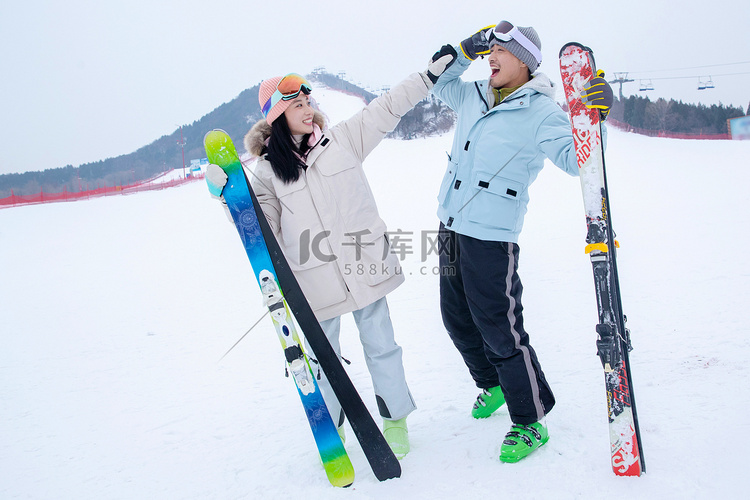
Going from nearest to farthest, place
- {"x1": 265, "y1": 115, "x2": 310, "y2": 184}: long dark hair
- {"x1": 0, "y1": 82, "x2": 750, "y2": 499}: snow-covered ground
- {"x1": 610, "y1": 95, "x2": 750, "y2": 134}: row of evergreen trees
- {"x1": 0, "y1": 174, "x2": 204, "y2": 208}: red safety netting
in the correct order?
{"x1": 0, "y1": 82, "x2": 750, "y2": 499}: snow-covered ground, {"x1": 265, "y1": 115, "x2": 310, "y2": 184}: long dark hair, {"x1": 0, "y1": 174, "x2": 204, "y2": 208}: red safety netting, {"x1": 610, "y1": 95, "x2": 750, "y2": 134}: row of evergreen trees

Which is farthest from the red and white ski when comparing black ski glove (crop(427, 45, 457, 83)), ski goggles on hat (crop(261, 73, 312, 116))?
ski goggles on hat (crop(261, 73, 312, 116))

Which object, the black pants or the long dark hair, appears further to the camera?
the long dark hair

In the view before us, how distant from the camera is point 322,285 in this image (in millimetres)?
Result: 1998

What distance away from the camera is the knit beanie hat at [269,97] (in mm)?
1988

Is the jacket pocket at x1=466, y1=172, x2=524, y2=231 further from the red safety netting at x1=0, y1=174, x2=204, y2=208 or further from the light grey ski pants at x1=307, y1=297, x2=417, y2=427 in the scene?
the red safety netting at x1=0, y1=174, x2=204, y2=208

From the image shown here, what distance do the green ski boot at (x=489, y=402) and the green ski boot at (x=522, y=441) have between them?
12.4 inches

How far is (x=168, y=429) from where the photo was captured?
2.53 meters

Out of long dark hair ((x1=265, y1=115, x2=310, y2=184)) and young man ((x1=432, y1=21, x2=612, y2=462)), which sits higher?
long dark hair ((x1=265, y1=115, x2=310, y2=184))

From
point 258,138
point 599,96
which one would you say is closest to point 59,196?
point 258,138

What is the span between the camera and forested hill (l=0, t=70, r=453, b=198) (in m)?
18.1

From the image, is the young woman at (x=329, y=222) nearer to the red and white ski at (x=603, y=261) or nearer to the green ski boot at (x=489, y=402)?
the green ski boot at (x=489, y=402)

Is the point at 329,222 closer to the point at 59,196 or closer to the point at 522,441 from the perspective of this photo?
the point at 522,441

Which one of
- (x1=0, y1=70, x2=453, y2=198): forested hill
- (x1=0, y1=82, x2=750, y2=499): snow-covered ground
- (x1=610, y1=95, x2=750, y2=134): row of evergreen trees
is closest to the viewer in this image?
(x1=0, y1=82, x2=750, y2=499): snow-covered ground

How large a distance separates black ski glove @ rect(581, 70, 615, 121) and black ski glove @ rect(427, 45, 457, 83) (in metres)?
0.68
